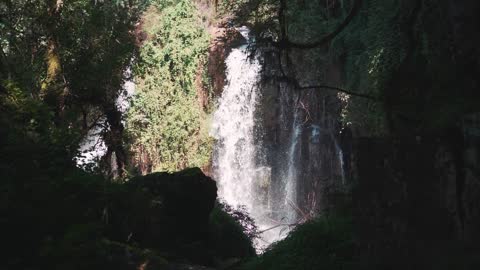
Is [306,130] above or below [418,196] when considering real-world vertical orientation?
above

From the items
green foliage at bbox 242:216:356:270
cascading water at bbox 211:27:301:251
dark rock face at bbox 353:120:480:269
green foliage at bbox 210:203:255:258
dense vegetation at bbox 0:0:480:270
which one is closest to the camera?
dark rock face at bbox 353:120:480:269

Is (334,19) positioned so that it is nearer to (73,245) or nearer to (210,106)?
(210,106)

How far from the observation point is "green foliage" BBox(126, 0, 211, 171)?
2058 centimetres

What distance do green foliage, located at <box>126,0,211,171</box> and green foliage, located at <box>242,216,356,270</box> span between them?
1244cm

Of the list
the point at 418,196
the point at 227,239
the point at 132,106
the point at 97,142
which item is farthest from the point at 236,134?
the point at 418,196

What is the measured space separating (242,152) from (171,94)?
11.4ft

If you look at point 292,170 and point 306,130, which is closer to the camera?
point 306,130

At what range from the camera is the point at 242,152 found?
819 inches

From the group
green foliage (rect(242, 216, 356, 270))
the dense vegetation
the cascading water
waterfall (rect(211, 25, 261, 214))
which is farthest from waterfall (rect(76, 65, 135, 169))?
the cascading water

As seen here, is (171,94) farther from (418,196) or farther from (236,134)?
(418,196)

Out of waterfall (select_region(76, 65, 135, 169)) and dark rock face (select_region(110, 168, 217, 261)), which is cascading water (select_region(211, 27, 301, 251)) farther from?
dark rock face (select_region(110, 168, 217, 261))

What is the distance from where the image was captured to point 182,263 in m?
8.95

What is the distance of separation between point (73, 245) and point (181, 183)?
689 cm

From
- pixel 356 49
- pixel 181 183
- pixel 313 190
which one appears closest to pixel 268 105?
pixel 313 190
